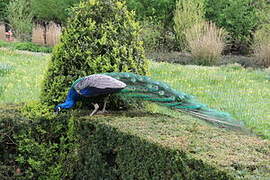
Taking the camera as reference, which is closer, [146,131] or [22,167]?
[146,131]

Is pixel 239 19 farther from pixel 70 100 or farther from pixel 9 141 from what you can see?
pixel 9 141

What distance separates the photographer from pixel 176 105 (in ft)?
15.7

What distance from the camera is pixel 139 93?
4.82m

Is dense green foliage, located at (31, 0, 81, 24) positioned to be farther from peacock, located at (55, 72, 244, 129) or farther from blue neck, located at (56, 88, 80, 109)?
peacock, located at (55, 72, 244, 129)

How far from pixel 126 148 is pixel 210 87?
22.0 feet

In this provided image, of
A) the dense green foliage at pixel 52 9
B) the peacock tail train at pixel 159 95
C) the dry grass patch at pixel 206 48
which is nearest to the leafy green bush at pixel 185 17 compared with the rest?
the dry grass patch at pixel 206 48

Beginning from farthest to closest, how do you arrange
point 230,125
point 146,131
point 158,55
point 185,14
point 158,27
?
point 158,27
point 185,14
point 158,55
point 230,125
point 146,131

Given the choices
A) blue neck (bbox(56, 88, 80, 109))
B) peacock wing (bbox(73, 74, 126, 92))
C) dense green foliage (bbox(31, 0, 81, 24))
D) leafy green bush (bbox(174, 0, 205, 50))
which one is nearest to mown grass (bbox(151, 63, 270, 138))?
peacock wing (bbox(73, 74, 126, 92))

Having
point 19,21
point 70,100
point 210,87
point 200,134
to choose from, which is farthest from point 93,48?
point 19,21

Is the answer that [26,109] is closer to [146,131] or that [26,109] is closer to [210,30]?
[146,131]

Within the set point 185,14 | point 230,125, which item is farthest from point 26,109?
point 185,14

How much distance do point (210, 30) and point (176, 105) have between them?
42.6 ft

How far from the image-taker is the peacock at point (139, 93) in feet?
15.1

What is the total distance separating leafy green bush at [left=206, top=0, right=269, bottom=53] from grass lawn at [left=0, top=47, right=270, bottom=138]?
27.6 feet
